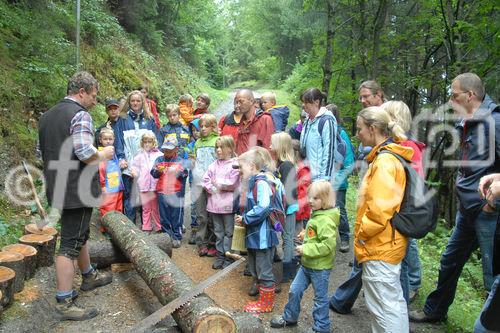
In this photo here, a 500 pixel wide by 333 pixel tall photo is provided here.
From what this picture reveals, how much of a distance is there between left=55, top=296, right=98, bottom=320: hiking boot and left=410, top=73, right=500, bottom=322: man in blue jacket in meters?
3.80

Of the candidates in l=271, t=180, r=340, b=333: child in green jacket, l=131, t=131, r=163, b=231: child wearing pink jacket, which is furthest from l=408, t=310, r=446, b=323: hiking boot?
l=131, t=131, r=163, b=231: child wearing pink jacket

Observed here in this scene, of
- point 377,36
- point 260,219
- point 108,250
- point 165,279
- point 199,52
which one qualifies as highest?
point 199,52

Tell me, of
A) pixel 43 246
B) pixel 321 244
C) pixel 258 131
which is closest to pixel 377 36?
pixel 258 131

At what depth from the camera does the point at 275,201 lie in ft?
14.8

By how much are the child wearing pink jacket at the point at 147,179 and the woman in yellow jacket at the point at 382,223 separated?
3.86m

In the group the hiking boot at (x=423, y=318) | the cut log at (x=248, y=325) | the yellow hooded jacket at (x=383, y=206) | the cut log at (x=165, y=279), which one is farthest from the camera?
the hiking boot at (x=423, y=318)

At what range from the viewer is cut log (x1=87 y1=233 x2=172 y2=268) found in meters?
5.28

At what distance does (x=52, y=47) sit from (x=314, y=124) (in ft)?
20.0

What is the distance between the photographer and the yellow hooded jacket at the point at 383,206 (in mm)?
3109

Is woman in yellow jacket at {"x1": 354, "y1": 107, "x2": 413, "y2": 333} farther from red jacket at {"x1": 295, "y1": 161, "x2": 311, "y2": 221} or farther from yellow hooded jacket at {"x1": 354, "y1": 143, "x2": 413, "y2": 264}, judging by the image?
red jacket at {"x1": 295, "y1": 161, "x2": 311, "y2": 221}

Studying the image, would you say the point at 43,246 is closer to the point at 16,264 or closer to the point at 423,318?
the point at 16,264

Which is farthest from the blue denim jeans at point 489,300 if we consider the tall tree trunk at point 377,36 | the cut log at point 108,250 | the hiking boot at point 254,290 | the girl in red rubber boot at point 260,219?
the tall tree trunk at point 377,36

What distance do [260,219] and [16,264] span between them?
2.65 metres

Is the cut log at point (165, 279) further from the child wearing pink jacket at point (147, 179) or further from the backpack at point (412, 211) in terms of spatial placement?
the backpack at point (412, 211)
